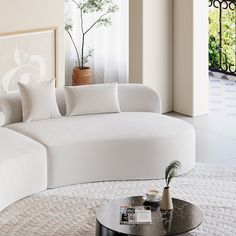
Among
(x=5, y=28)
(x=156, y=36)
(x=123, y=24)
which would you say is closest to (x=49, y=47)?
(x=5, y=28)

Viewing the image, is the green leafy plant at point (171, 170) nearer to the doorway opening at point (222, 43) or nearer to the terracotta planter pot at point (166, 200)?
the terracotta planter pot at point (166, 200)

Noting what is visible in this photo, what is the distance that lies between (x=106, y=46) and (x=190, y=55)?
174 centimetres

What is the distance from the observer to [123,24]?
10.3 meters

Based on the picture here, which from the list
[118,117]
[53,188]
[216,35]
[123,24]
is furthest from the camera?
[216,35]

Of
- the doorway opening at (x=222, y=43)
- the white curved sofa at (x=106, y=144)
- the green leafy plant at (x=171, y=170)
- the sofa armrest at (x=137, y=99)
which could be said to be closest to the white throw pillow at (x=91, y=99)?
the white curved sofa at (x=106, y=144)

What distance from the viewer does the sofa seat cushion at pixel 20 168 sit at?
607 cm

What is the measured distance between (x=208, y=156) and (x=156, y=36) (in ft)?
6.57

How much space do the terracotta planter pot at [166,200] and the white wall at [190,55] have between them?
147 inches

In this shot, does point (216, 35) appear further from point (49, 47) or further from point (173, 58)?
point (49, 47)

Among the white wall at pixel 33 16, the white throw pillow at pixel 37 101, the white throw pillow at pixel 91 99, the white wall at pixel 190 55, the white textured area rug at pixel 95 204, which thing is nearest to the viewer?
the white textured area rug at pixel 95 204

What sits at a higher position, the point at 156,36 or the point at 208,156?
the point at 156,36

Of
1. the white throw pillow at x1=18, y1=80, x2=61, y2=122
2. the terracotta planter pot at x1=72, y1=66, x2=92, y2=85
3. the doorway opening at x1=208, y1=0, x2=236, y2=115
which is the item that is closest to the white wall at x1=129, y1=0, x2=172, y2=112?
the terracotta planter pot at x1=72, y1=66, x2=92, y2=85

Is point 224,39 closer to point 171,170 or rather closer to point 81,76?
point 81,76

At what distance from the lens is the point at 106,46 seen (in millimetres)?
10508
